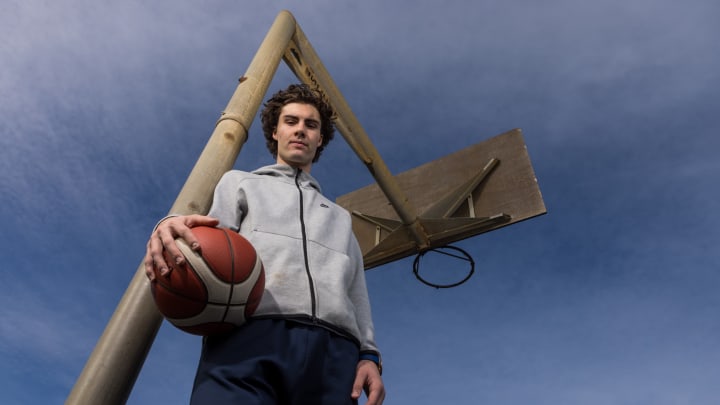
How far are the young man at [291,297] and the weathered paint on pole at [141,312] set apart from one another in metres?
0.49

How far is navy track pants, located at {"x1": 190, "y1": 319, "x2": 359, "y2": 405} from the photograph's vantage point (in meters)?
1.40

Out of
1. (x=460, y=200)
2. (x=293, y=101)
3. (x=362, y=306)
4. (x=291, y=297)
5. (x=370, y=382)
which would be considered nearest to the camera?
(x=291, y=297)

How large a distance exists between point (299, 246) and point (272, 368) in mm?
433

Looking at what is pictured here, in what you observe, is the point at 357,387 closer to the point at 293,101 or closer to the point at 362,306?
the point at 362,306

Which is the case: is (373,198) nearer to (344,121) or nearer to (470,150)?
(470,150)

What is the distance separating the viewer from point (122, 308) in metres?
1.98

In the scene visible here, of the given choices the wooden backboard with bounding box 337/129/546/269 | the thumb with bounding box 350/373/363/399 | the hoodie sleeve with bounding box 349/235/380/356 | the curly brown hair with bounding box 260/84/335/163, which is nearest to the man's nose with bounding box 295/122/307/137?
the curly brown hair with bounding box 260/84/335/163

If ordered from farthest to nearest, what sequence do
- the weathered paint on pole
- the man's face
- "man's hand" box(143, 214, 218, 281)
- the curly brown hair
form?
the curly brown hair → the man's face → the weathered paint on pole → "man's hand" box(143, 214, 218, 281)

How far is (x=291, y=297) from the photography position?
1.59 meters

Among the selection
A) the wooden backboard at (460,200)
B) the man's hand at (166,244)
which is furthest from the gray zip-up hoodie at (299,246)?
the wooden backboard at (460,200)

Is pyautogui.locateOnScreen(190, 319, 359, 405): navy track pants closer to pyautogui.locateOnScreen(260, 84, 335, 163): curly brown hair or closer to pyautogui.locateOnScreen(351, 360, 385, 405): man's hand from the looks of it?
pyautogui.locateOnScreen(351, 360, 385, 405): man's hand

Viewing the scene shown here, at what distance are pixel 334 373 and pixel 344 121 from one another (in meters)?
3.77

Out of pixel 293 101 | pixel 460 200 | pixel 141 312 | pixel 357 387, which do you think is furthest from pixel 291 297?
pixel 460 200

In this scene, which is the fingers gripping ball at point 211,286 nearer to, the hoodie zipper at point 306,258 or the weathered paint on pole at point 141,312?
the hoodie zipper at point 306,258
